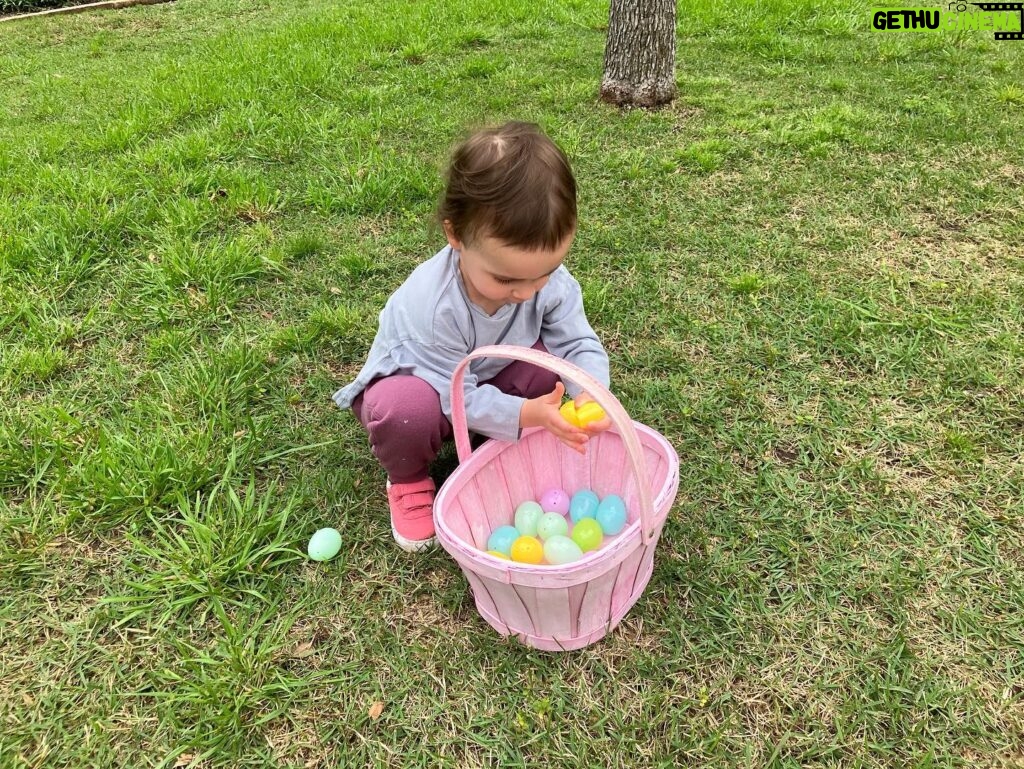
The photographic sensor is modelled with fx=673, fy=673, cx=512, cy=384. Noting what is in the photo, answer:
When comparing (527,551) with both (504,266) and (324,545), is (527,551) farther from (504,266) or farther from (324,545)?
(504,266)

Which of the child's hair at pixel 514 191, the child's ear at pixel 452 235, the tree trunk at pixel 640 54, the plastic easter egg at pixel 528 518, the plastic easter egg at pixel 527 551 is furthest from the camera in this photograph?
the tree trunk at pixel 640 54

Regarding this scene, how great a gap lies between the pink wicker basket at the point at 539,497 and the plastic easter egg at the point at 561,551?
17 cm

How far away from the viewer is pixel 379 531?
1904mm

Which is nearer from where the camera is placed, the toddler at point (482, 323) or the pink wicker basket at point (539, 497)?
the pink wicker basket at point (539, 497)

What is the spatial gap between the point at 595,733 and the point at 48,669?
51.2 inches

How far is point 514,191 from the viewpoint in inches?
57.8

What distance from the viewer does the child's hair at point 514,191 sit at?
4.81 ft

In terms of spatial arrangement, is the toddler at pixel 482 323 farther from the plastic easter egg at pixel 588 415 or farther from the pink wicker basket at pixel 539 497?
the pink wicker basket at pixel 539 497

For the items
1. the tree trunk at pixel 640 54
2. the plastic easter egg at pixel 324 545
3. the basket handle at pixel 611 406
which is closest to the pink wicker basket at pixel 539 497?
the basket handle at pixel 611 406

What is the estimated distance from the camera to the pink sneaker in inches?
72.0

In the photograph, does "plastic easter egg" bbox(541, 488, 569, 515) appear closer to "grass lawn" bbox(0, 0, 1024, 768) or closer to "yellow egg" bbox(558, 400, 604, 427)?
"grass lawn" bbox(0, 0, 1024, 768)

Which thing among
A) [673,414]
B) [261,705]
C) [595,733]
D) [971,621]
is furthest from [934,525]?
[261,705]

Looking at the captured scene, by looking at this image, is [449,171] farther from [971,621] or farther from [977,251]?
[977,251]

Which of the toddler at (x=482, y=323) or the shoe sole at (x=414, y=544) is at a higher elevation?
the toddler at (x=482, y=323)
